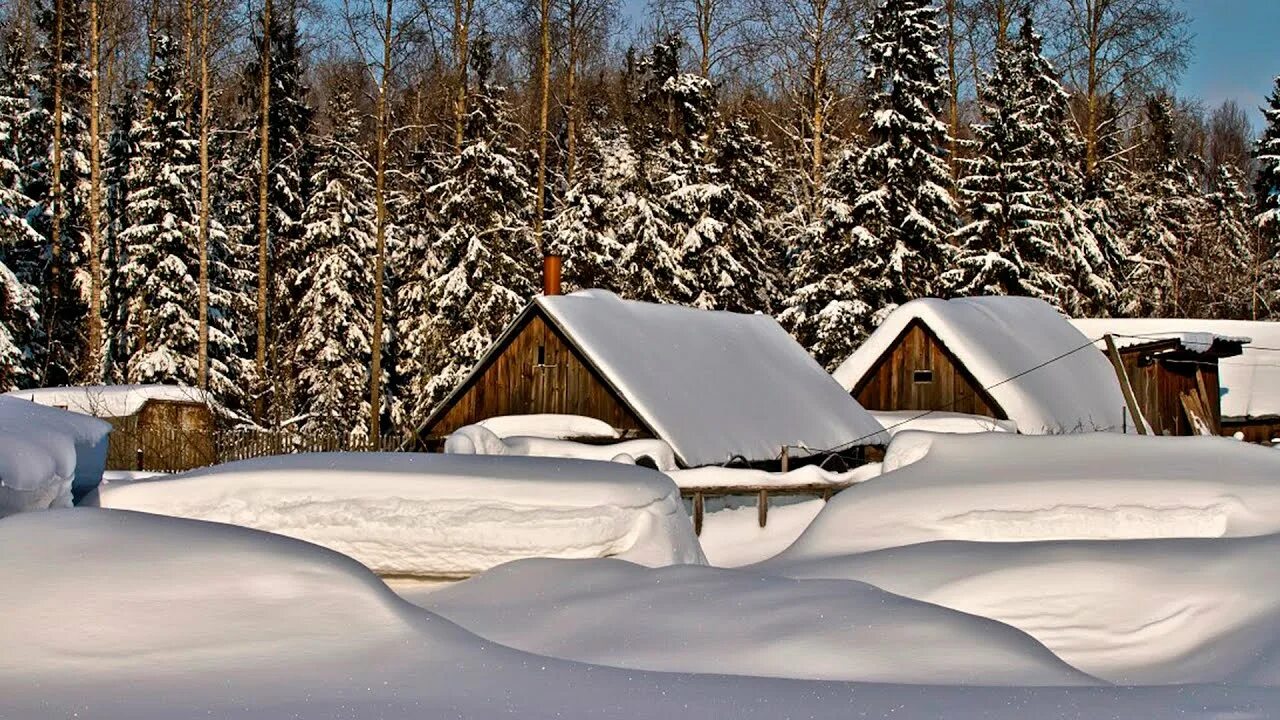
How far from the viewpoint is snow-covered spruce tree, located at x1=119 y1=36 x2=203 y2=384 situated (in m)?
32.1

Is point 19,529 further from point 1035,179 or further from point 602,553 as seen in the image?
point 1035,179

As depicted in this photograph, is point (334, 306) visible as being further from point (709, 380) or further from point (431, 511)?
point (431, 511)

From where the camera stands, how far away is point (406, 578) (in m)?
7.31

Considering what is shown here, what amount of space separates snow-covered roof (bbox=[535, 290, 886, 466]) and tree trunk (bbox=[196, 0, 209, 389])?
946 cm

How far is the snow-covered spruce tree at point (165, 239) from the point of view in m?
32.1

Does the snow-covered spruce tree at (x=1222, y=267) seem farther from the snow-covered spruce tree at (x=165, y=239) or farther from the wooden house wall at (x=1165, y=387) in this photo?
the snow-covered spruce tree at (x=165, y=239)

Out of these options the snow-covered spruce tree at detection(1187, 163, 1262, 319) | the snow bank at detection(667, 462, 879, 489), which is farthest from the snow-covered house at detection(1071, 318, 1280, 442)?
the snow bank at detection(667, 462, 879, 489)

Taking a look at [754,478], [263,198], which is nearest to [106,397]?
[263,198]

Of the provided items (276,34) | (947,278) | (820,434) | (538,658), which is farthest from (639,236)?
(538,658)

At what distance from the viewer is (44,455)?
625 cm

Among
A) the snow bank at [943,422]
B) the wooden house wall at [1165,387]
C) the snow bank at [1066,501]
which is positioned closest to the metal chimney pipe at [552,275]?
the snow bank at [943,422]

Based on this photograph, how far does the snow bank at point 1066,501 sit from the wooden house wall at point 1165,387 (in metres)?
18.5

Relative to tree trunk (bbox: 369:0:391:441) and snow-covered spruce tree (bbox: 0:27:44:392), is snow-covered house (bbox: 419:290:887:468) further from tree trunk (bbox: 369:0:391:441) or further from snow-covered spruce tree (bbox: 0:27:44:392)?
snow-covered spruce tree (bbox: 0:27:44:392)

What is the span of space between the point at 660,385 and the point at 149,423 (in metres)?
10.6
